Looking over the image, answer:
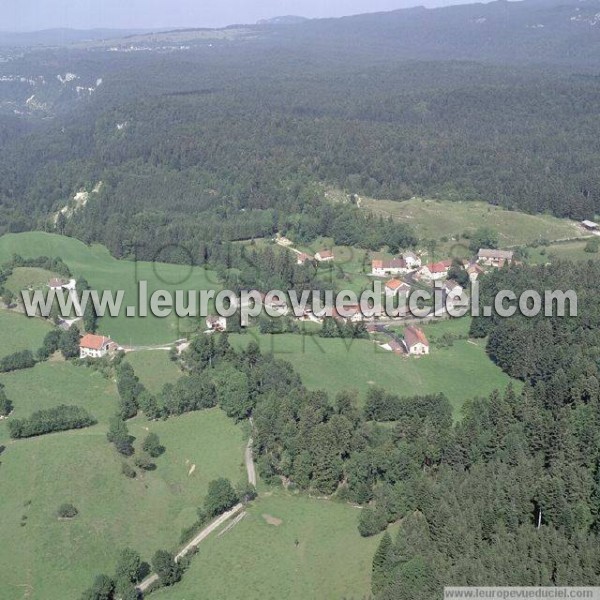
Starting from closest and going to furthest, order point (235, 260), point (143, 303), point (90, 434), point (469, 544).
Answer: point (469, 544) → point (90, 434) → point (143, 303) → point (235, 260)

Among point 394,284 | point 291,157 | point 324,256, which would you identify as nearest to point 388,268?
point 394,284

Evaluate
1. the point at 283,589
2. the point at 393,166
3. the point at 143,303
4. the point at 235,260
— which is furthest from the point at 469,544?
the point at 393,166

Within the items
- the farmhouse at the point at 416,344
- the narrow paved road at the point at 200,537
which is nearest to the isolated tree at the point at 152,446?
the narrow paved road at the point at 200,537

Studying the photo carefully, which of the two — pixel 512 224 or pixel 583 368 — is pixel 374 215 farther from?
pixel 583 368

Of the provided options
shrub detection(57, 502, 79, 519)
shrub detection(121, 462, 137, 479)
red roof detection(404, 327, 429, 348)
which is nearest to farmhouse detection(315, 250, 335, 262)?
red roof detection(404, 327, 429, 348)

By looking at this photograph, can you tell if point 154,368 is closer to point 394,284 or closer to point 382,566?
point 382,566

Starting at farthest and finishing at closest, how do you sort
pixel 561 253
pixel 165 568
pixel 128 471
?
pixel 561 253 < pixel 128 471 < pixel 165 568
